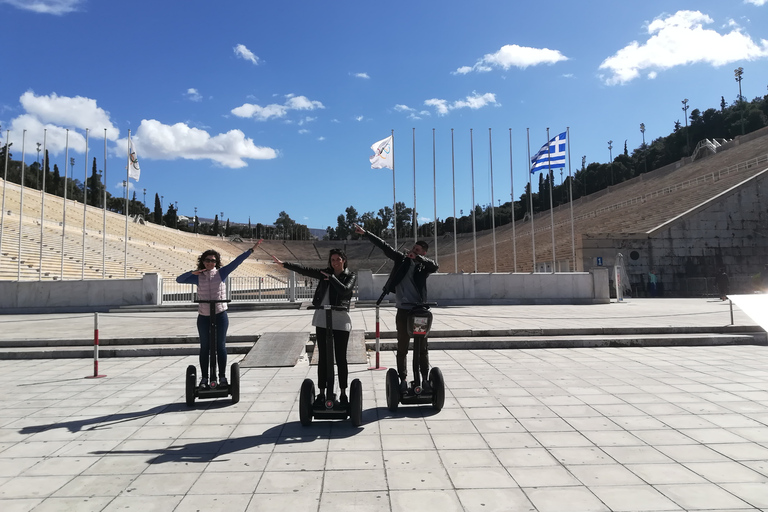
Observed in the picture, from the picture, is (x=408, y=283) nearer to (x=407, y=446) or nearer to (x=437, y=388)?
(x=437, y=388)

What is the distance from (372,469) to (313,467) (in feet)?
1.54

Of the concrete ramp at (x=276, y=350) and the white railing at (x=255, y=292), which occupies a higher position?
the white railing at (x=255, y=292)

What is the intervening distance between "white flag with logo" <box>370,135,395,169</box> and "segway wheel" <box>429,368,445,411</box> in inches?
657

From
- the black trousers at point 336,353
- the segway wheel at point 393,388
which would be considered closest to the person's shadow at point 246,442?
the black trousers at point 336,353

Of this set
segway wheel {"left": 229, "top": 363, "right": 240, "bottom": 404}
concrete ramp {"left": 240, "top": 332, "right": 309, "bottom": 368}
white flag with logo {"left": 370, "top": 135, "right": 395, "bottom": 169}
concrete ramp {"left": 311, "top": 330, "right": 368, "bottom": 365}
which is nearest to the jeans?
segway wheel {"left": 229, "top": 363, "right": 240, "bottom": 404}

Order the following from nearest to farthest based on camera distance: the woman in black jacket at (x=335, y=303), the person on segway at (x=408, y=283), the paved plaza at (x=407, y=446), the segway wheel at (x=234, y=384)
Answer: the paved plaza at (x=407, y=446) → the woman in black jacket at (x=335, y=303) → the person on segway at (x=408, y=283) → the segway wheel at (x=234, y=384)

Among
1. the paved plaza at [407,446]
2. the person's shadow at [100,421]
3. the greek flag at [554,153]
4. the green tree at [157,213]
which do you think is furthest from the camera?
the green tree at [157,213]

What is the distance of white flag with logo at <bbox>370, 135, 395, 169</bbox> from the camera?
67.8 feet

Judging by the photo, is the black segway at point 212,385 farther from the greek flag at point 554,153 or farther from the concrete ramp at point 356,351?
the greek flag at point 554,153

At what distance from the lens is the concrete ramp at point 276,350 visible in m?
7.88

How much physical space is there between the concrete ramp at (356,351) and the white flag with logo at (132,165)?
17549mm

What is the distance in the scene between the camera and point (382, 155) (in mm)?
20844

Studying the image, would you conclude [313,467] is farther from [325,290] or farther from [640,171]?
[640,171]

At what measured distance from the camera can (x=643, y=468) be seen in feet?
11.4
